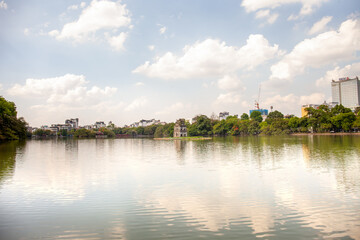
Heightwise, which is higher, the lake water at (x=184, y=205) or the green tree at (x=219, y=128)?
the green tree at (x=219, y=128)

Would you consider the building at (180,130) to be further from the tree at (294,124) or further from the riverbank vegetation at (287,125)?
the tree at (294,124)

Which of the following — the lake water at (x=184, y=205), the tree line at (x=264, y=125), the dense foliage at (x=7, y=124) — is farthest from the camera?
the tree line at (x=264, y=125)

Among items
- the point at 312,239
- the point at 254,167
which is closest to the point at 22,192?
the point at 312,239

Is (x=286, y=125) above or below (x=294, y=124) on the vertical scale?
below

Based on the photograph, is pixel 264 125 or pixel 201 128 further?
pixel 264 125

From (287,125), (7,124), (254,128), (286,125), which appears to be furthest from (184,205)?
(254,128)

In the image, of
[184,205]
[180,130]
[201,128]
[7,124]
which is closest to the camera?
[184,205]

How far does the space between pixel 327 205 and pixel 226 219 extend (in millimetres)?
3875

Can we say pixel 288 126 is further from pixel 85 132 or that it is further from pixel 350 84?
pixel 350 84

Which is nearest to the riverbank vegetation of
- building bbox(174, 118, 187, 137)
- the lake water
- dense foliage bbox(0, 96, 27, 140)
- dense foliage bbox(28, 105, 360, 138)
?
dense foliage bbox(28, 105, 360, 138)

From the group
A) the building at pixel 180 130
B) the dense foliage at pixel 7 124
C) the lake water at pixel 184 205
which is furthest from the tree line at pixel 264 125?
the lake water at pixel 184 205

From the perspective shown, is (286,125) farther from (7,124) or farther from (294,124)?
(7,124)

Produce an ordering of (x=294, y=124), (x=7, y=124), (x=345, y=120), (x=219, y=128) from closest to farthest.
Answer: (x=7, y=124) → (x=345, y=120) → (x=294, y=124) → (x=219, y=128)

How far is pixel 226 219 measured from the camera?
783cm
